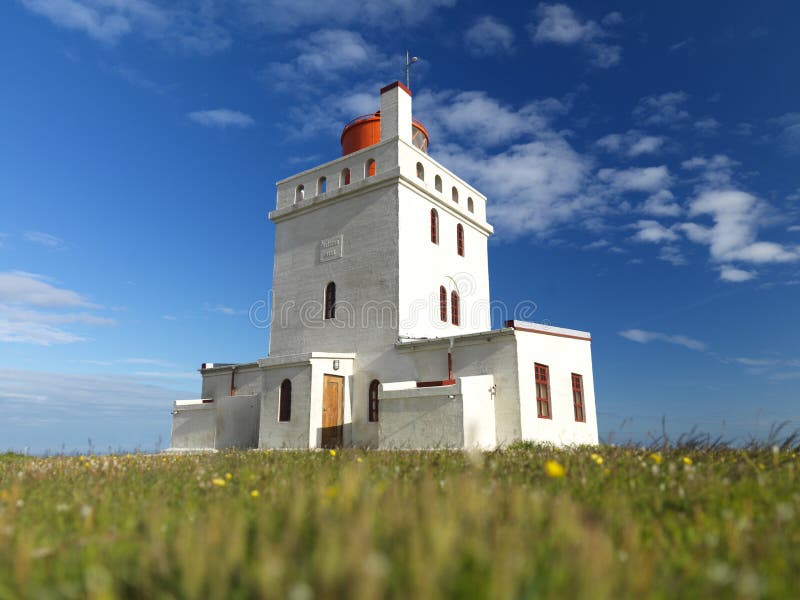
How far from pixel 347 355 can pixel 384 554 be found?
18336 millimetres

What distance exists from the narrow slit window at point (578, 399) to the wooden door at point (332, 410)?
28.5ft

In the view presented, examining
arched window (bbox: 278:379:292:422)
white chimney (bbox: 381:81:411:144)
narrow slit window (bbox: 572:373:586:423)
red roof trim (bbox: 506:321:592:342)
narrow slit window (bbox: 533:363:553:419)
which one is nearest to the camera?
red roof trim (bbox: 506:321:592:342)

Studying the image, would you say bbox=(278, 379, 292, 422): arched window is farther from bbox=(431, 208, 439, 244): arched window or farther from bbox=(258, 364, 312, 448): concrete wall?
bbox=(431, 208, 439, 244): arched window

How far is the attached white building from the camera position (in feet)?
57.8

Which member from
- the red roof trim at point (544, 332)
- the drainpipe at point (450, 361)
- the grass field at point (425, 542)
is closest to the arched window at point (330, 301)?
the drainpipe at point (450, 361)

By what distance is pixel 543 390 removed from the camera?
18406 millimetres

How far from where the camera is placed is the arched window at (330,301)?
22.7 meters

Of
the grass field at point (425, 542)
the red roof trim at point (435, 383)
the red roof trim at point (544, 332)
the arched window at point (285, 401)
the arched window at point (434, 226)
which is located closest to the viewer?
the grass field at point (425, 542)

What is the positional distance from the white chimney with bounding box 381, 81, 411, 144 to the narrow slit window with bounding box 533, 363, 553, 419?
10.8 m

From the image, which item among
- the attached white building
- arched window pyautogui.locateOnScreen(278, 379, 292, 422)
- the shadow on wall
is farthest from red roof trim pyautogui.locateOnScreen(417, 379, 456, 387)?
arched window pyautogui.locateOnScreen(278, 379, 292, 422)

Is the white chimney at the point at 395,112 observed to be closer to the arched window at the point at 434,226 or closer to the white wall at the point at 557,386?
the arched window at the point at 434,226

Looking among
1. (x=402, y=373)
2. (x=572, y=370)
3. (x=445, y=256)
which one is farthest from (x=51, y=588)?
(x=445, y=256)

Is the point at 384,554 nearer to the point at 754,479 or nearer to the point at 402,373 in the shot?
the point at 754,479

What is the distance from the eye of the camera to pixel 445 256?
925 inches
